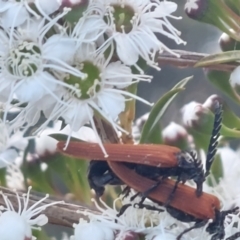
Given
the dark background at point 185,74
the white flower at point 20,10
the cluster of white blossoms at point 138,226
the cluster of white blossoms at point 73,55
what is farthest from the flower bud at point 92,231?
the dark background at point 185,74

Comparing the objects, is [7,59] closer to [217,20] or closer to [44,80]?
[44,80]

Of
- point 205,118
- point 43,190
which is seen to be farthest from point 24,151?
point 205,118

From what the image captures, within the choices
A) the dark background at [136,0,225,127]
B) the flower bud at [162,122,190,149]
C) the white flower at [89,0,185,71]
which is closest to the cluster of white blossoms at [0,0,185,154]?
the white flower at [89,0,185,71]

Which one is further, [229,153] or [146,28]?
[229,153]

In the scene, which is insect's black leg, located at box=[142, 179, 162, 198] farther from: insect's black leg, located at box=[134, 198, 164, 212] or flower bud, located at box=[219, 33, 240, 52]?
flower bud, located at box=[219, 33, 240, 52]

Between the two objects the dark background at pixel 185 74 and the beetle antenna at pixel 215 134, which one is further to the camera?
the dark background at pixel 185 74

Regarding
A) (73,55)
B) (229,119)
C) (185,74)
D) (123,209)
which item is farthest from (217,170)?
(185,74)

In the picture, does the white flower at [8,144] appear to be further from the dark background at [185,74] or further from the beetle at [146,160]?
the dark background at [185,74]
